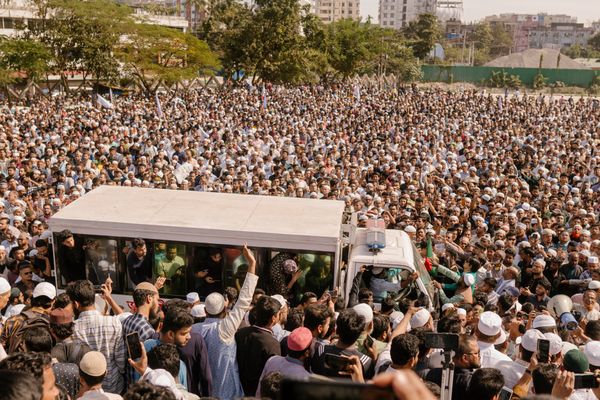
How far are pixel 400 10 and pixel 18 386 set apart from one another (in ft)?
585

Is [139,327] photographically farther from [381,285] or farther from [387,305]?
[381,285]

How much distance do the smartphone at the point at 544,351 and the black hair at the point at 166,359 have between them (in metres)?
2.59

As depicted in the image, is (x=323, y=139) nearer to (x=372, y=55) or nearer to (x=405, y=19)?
(x=372, y=55)

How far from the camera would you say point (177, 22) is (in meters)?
65.9

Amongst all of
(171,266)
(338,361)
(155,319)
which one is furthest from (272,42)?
(338,361)

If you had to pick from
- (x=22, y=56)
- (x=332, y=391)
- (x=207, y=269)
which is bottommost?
(x=207, y=269)

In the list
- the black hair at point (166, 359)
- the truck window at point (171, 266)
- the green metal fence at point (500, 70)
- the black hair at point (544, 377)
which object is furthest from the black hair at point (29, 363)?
the green metal fence at point (500, 70)

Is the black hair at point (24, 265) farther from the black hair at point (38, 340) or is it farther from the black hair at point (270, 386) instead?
the black hair at point (270, 386)

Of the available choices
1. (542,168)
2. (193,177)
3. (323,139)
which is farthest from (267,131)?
(542,168)

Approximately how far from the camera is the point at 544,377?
3879mm

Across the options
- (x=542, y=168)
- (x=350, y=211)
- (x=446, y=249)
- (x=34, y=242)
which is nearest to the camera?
(x=350, y=211)

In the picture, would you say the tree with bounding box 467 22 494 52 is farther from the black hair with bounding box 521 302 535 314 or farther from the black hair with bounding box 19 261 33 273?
the black hair with bounding box 19 261 33 273

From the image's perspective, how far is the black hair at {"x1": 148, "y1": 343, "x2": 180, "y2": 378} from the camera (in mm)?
4004

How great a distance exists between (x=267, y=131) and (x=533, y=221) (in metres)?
11.0
